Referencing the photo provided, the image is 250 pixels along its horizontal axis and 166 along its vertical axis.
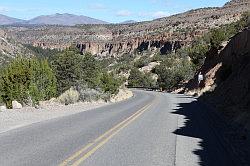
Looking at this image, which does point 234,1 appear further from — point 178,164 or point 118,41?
point 178,164

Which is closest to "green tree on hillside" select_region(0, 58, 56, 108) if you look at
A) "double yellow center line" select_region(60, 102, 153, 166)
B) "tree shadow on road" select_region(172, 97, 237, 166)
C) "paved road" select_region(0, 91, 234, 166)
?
"tree shadow on road" select_region(172, 97, 237, 166)

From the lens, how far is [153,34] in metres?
174

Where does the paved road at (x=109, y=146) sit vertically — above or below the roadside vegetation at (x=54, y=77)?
above

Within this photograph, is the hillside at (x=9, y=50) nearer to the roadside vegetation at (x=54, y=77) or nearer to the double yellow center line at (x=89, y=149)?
the roadside vegetation at (x=54, y=77)

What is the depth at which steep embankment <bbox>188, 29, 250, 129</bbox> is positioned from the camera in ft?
99.3

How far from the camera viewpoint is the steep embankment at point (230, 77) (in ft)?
99.3

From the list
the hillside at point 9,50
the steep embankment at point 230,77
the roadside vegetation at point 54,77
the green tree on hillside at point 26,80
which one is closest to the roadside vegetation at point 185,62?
the steep embankment at point 230,77

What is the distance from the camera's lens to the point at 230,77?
4506 centimetres

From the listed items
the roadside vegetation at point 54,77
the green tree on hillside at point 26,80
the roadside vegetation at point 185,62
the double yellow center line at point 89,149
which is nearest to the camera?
the double yellow center line at point 89,149

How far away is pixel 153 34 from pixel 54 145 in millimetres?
163633

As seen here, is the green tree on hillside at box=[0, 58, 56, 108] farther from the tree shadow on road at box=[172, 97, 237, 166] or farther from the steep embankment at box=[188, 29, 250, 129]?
the tree shadow on road at box=[172, 97, 237, 166]

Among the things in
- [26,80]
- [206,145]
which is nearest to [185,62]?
[26,80]

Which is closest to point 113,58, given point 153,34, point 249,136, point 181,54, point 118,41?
point 118,41

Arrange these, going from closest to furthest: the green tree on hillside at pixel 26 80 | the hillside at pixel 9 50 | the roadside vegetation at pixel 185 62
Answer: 1. the green tree on hillside at pixel 26 80
2. the roadside vegetation at pixel 185 62
3. the hillside at pixel 9 50
